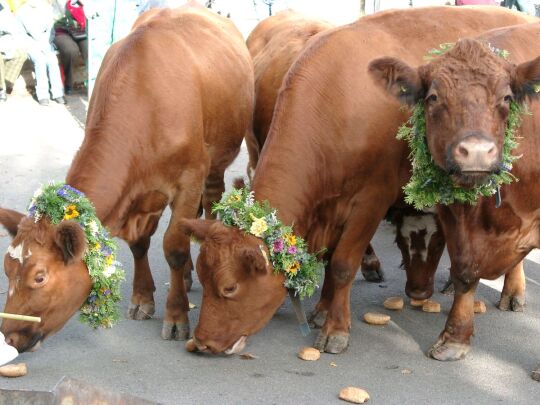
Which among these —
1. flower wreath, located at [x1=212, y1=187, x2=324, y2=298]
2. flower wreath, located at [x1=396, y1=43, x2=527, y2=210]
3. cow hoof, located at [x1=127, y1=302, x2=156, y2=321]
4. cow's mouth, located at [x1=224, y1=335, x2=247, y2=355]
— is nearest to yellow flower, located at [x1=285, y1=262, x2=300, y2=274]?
flower wreath, located at [x1=212, y1=187, x2=324, y2=298]

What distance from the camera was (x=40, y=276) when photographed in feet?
16.8

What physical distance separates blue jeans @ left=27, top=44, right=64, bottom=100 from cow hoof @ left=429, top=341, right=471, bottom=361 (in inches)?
355

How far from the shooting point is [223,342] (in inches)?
215

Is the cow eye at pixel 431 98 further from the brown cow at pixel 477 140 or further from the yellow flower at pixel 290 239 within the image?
the yellow flower at pixel 290 239

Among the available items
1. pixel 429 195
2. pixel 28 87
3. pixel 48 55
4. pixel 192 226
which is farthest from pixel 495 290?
pixel 28 87

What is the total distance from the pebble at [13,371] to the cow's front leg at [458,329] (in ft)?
8.35

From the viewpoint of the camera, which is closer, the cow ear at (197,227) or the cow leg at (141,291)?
the cow ear at (197,227)

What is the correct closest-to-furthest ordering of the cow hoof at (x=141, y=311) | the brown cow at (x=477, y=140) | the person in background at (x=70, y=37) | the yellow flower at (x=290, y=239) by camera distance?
the brown cow at (x=477, y=140) < the yellow flower at (x=290, y=239) < the cow hoof at (x=141, y=311) < the person in background at (x=70, y=37)

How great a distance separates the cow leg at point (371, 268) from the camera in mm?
7266

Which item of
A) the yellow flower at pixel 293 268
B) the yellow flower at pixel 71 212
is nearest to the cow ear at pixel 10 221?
the yellow flower at pixel 71 212

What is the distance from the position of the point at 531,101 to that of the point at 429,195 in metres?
0.77

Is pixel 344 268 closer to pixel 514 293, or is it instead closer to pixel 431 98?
pixel 431 98

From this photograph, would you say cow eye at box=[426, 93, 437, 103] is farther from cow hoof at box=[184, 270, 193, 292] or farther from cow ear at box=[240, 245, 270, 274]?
cow hoof at box=[184, 270, 193, 292]

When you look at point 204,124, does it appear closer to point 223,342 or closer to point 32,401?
point 223,342
